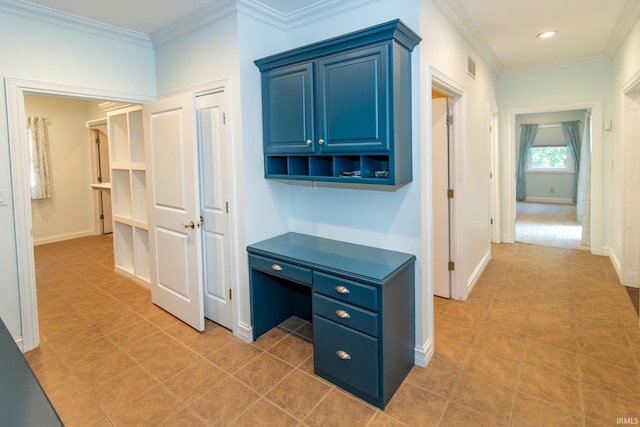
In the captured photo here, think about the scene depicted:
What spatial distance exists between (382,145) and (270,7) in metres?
1.51

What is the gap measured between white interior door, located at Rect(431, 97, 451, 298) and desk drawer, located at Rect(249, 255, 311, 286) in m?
1.65

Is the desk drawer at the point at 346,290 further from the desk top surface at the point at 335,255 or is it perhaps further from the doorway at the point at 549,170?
the doorway at the point at 549,170

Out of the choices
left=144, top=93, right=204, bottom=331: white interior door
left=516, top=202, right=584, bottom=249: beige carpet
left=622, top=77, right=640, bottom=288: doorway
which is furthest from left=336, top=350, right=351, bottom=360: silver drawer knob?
left=516, top=202, right=584, bottom=249: beige carpet

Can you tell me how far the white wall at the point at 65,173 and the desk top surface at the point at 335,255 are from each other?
5468mm

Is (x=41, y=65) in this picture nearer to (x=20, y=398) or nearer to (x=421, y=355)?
(x=20, y=398)

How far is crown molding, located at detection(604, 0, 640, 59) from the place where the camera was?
302 cm

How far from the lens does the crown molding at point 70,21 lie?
8.36ft

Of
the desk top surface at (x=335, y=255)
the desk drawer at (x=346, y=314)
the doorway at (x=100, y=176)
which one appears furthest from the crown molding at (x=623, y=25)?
the doorway at (x=100, y=176)

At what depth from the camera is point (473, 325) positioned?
2996 millimetres

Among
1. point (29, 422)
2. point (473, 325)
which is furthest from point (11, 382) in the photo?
point (473, 325)

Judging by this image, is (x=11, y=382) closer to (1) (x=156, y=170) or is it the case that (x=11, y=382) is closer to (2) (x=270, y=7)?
(1) (x=156, y=170)

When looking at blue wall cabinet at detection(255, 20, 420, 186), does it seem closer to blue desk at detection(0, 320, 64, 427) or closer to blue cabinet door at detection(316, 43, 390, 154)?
blue cabinet door at detection(316, 43, 390, 154)

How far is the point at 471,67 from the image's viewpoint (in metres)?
3.55

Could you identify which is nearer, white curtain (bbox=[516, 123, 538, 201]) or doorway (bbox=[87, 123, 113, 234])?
doorway (bbox=[87, 123, 113, 234])
